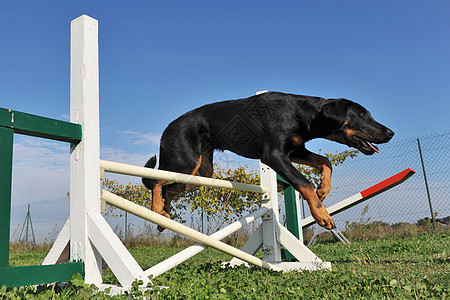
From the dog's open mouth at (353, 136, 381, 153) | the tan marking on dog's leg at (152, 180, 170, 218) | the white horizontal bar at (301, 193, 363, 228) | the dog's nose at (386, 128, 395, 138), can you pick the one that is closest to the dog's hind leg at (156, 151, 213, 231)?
the tan marking on dog's leg at (152, 180, 170, 218)

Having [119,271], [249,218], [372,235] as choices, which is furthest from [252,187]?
[372,235]

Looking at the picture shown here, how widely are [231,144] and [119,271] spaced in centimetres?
143

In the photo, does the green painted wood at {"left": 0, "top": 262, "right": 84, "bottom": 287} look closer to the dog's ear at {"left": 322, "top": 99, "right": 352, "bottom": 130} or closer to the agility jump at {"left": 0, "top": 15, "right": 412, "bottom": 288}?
the agility jump at {"left": 0, "top": 15, "right": 412, "bottom": 288}

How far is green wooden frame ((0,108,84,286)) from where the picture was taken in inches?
65.1

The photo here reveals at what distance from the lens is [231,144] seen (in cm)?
294

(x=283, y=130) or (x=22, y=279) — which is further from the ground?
(x=283, y=130)

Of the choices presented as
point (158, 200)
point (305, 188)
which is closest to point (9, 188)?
point (158, 200)

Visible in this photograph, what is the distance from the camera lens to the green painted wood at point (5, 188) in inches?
65.1

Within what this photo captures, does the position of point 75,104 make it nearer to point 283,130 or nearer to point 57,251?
point 57,251

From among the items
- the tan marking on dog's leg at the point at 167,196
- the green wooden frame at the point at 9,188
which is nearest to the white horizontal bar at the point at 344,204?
the tan marking on dog's leg at the point at 167,196

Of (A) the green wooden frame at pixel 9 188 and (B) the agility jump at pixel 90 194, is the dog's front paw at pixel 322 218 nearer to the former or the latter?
(B) the agility jump at pixel 90 194

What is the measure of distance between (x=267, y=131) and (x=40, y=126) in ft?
5.01

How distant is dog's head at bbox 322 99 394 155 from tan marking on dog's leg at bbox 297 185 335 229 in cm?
69

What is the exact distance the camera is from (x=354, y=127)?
2.85 m
